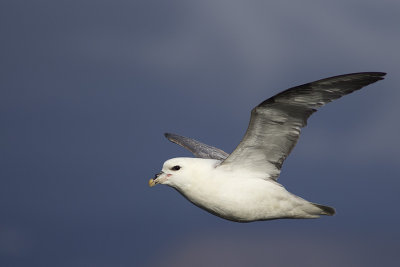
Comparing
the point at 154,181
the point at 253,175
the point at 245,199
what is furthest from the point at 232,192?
the point at 154,181

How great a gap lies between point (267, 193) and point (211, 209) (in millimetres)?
955

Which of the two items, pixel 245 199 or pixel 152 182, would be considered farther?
pixel 152 182

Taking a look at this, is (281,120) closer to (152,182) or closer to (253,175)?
(253,175)

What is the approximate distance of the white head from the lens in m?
10.4

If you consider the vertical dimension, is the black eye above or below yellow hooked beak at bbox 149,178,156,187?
above

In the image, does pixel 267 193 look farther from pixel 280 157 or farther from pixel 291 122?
pixel 291 122

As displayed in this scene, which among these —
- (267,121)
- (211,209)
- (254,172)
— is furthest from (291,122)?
(211,209)

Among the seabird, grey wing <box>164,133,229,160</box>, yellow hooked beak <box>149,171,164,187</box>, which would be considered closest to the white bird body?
the seabird

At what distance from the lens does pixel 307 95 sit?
375 inches

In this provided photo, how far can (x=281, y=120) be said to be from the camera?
32.6ft

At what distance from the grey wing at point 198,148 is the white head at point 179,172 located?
3005 mm

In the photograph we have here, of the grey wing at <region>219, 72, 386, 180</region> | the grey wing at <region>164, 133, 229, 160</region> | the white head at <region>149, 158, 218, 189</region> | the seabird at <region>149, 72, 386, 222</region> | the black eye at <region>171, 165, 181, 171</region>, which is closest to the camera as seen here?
the grey wing at <region>219, 72, 386, 180</region>

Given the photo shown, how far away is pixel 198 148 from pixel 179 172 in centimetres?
397

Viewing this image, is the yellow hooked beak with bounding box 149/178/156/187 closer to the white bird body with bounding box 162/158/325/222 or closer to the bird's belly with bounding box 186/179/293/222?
the white bird body with bounding box 162/158/325/222
